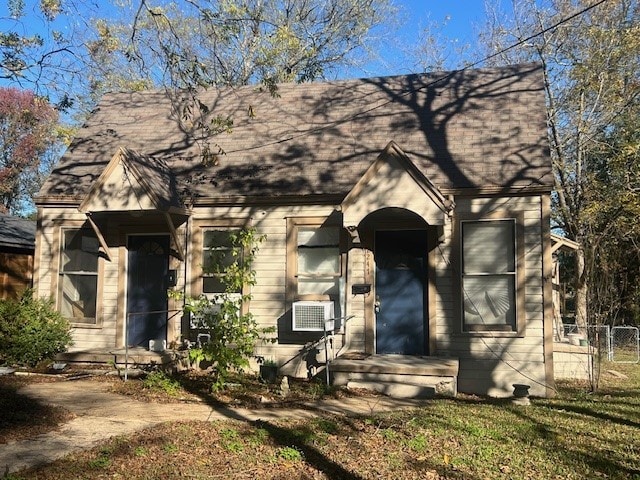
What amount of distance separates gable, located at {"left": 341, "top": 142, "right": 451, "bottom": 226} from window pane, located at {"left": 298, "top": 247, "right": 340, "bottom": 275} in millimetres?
1211

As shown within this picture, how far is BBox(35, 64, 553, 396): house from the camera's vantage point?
10.0 m

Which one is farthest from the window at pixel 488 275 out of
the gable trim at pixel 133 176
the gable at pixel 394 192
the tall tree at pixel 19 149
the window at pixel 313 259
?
the tall tree at pixel 19 149

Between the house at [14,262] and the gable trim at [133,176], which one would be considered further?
the house at [14,262]

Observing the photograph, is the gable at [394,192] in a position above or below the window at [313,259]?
above

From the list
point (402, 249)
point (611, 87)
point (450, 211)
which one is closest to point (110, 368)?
point (402, 249)

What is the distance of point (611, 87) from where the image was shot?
65.9ft

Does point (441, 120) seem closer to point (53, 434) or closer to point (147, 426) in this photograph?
point (147, 426)

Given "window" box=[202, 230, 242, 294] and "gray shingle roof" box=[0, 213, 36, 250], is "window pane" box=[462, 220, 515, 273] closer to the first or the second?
"window" box=[202, 230, 242, 294]

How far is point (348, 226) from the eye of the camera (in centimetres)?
1001

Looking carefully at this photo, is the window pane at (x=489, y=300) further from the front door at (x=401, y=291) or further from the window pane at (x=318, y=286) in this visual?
the window pane at (x=318, y=286)

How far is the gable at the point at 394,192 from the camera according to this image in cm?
969

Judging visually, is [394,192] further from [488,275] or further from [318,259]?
[488,275]

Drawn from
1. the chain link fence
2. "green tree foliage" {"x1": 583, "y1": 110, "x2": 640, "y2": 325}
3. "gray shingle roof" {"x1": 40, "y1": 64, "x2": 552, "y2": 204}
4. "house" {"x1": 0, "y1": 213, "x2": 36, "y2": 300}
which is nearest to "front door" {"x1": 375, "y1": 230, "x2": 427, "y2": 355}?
"gray shingle roof" {"x1": 40, "y1": 64, "x2": 552, "y2": 204}

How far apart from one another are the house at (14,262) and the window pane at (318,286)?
8523 mm
